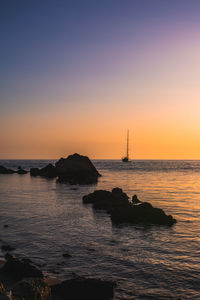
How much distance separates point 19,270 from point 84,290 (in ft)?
10.5

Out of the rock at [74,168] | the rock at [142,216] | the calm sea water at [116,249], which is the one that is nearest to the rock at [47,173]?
the rock at [74,168]

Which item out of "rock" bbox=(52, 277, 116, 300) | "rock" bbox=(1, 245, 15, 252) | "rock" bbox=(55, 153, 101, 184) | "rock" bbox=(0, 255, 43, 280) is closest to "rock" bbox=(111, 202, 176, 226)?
"rock" bbox=(1, 245, 15, 252)

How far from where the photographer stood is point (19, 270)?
11016mm

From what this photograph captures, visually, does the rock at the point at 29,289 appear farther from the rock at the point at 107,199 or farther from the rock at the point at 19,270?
the rock at the point at 107,199

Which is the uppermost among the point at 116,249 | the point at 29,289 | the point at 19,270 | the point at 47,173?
the point at 29,289

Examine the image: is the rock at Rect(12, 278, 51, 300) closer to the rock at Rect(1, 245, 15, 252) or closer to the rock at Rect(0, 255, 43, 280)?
the rock at Rect(0, 255, 43, 280)

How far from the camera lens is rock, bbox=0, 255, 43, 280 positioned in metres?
10.8

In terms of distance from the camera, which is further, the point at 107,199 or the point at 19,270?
the point at 107,199

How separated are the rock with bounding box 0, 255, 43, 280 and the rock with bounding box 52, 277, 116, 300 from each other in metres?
1.49

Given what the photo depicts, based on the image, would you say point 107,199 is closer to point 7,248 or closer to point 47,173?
point 7,248

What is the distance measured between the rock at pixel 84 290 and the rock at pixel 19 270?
1.49 meters

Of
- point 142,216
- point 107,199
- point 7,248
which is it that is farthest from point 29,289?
point 107,199

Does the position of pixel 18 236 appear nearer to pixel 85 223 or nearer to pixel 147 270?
pixel 85 223

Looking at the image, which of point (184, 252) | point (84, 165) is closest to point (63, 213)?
point (184, 252)
